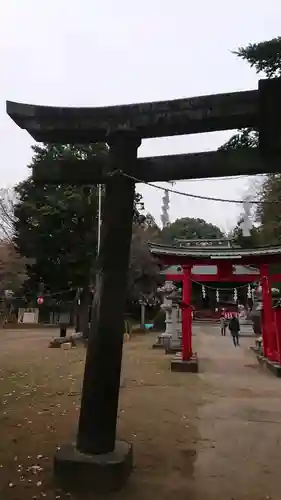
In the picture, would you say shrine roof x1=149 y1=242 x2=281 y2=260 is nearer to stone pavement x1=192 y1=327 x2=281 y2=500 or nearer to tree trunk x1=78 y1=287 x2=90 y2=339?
stone pavement x1=192 y1=327 x2=281 y2=500

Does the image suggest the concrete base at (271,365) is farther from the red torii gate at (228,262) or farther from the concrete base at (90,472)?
the concrete base at (90,472)

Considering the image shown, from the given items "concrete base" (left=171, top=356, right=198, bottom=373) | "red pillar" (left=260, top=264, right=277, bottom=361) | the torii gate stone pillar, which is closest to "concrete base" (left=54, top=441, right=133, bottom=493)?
the torii gate stone pillar

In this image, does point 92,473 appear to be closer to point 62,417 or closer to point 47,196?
point 62,417

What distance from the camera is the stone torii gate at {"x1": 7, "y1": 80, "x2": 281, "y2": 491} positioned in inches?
186

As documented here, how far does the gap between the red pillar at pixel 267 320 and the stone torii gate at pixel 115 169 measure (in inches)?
433

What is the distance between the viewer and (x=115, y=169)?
5.12 meters

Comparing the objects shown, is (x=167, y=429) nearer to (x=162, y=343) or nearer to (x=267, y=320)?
(x=267, y=320)

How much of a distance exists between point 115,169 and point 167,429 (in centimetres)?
414

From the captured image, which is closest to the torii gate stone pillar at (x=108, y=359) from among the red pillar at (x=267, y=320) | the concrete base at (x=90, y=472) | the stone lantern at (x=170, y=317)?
the concrete base at (x=90, y=472)

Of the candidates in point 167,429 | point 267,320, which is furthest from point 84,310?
point 167,429

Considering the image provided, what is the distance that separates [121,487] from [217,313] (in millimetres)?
40468

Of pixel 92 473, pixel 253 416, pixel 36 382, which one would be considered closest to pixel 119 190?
pixel 92 473

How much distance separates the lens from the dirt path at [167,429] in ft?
15.6

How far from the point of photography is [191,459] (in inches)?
223
